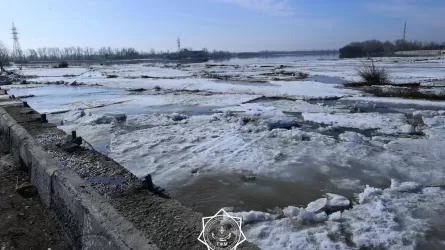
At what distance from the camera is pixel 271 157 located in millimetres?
5941

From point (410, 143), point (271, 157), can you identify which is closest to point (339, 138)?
point (410, 143)

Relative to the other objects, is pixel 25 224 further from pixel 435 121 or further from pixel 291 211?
pixel 435 121

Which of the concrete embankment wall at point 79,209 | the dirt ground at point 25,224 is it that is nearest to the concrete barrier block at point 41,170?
the concrete embankment wall at point 79,209

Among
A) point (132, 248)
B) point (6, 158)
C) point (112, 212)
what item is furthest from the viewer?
point (6, 158)

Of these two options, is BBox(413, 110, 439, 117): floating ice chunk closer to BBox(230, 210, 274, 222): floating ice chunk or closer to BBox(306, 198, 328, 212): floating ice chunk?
BBox(306, 198, 328, 212): floating ice chunk

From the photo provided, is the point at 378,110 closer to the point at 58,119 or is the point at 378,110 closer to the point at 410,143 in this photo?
the point at 410,143

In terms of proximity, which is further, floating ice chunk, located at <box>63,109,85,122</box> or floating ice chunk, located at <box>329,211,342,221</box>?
floating ice chunk, located at <box>63,109,85,122</box>

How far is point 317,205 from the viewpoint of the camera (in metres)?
4.02

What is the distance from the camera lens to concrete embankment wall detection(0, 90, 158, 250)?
254 cm

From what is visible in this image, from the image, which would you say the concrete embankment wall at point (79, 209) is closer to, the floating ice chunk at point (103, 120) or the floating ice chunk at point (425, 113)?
the floating ice chunk at point (103, 120)

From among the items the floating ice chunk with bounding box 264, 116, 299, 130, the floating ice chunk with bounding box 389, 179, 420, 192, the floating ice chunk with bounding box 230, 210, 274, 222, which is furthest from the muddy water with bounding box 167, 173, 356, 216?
the floating ice chunk with bounding box 264, 116, 299, 130

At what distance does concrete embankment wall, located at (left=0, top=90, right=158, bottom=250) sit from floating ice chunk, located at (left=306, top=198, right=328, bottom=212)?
2150 millimetres

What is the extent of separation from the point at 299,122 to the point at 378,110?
3.67 m
